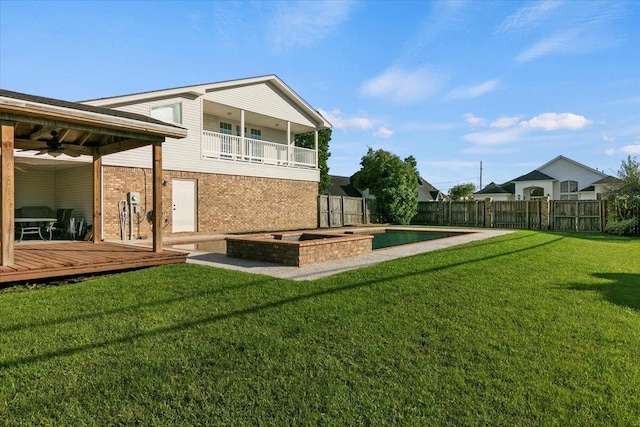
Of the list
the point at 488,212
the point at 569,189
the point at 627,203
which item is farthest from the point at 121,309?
the point at 569,189

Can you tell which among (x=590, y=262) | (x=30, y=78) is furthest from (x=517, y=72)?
(x=30, y=78)

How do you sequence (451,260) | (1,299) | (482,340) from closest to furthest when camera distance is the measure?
(482,340)
(1,299)
(451,260)

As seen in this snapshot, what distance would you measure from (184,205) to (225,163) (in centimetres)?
262

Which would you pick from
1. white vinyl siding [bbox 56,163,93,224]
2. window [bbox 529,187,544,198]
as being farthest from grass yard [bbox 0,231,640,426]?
window [bbox 529,187,544,198]

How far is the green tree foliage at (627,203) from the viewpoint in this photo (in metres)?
17.8

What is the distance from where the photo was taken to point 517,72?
45.5ft

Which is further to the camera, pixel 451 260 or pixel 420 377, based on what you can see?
pixel 451 260

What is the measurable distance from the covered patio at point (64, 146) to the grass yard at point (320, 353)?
2.08 ft

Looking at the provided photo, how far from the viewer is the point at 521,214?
2273cm

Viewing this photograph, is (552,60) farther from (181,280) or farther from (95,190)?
(95,190)

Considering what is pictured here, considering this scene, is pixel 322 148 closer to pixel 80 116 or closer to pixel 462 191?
pixel 462 191

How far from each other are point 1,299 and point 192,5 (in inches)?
348

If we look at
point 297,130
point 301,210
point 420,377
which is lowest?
point 420,377

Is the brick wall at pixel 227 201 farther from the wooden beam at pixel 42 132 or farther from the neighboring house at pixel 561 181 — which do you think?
the neighboring house at pixel 561 181
